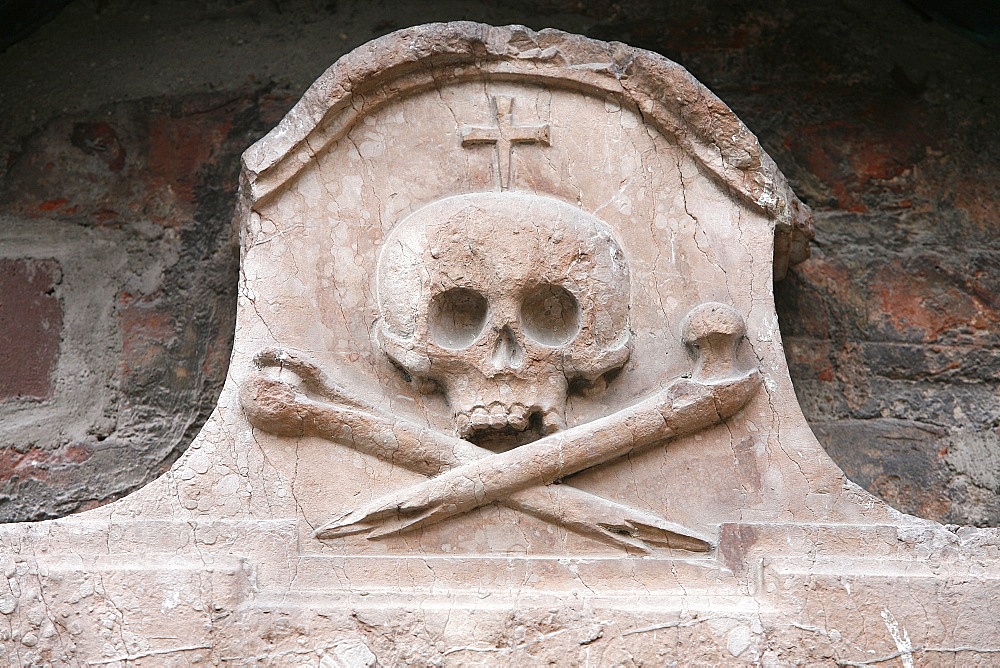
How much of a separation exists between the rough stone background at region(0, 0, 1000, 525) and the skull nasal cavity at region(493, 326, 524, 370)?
644mm

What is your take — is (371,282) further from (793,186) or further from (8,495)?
(793,186)

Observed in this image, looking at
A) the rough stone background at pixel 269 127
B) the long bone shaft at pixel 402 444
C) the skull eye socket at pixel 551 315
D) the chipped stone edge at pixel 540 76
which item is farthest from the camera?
the rough stone background at pixel 269 127

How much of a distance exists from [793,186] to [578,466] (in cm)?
95

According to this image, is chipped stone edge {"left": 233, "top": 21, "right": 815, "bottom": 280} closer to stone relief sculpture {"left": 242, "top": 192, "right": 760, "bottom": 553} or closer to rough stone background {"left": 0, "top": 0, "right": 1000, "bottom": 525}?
stone relief sculpture {"left": 242, "top": 192, "right": 760, "bottom": 553}

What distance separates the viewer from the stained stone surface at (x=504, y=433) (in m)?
1.72

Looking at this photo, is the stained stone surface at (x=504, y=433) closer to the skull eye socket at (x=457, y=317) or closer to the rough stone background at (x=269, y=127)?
the skull eye socket at (x=457, y=317)

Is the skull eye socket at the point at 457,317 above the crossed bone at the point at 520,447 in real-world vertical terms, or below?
above

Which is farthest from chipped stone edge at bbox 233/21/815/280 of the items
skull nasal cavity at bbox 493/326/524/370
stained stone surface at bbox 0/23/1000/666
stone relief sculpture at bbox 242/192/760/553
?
skull nasal cavity at bbox 493/326/524/370

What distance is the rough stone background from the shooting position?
7.45 feet

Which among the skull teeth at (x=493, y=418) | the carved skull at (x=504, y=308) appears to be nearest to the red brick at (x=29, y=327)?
the carved skull at (x=504, y=308)

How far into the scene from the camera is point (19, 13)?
98.5 inches

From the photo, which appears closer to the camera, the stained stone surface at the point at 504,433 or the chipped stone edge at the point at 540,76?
the stained stone surface at the point at 504,433

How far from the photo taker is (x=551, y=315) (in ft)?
6.40

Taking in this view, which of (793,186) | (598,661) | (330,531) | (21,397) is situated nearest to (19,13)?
(21,397)
